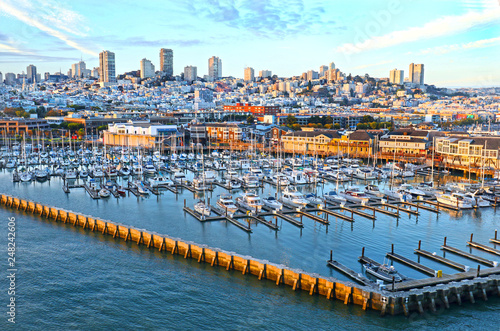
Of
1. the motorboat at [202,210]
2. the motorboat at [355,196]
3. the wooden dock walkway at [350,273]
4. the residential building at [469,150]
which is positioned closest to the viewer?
the wooden dock walkway at [350,273]

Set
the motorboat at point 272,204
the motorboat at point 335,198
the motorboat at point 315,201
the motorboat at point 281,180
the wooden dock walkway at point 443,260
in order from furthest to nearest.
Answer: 1. the motorboat at point 281,180
2. the motorboat at point 335,198
3. the motorboat at point 315,201
4. the motorboat at point 272,204
5. the wooden dock walkway at point 443,260

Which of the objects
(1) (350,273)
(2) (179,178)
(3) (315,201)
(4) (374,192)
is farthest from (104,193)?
(1) (350,273)

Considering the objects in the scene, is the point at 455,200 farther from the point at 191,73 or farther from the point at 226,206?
the point at 191,73

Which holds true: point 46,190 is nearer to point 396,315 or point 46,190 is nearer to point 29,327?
point 29,327

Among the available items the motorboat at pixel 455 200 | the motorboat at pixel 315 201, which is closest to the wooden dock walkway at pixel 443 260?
the motorboat at pixel 315 201

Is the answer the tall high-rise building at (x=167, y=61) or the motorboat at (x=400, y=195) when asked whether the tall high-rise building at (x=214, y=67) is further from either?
the motorboat at (x=400, y=195)

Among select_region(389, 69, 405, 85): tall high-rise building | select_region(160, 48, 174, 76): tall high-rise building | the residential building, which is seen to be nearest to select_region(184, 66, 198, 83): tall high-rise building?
select_region(160, 48, 174, 76): tall high-rise building

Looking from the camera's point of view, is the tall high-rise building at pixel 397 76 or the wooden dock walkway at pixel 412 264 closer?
the wooden dock walkway at pixel 412 264
